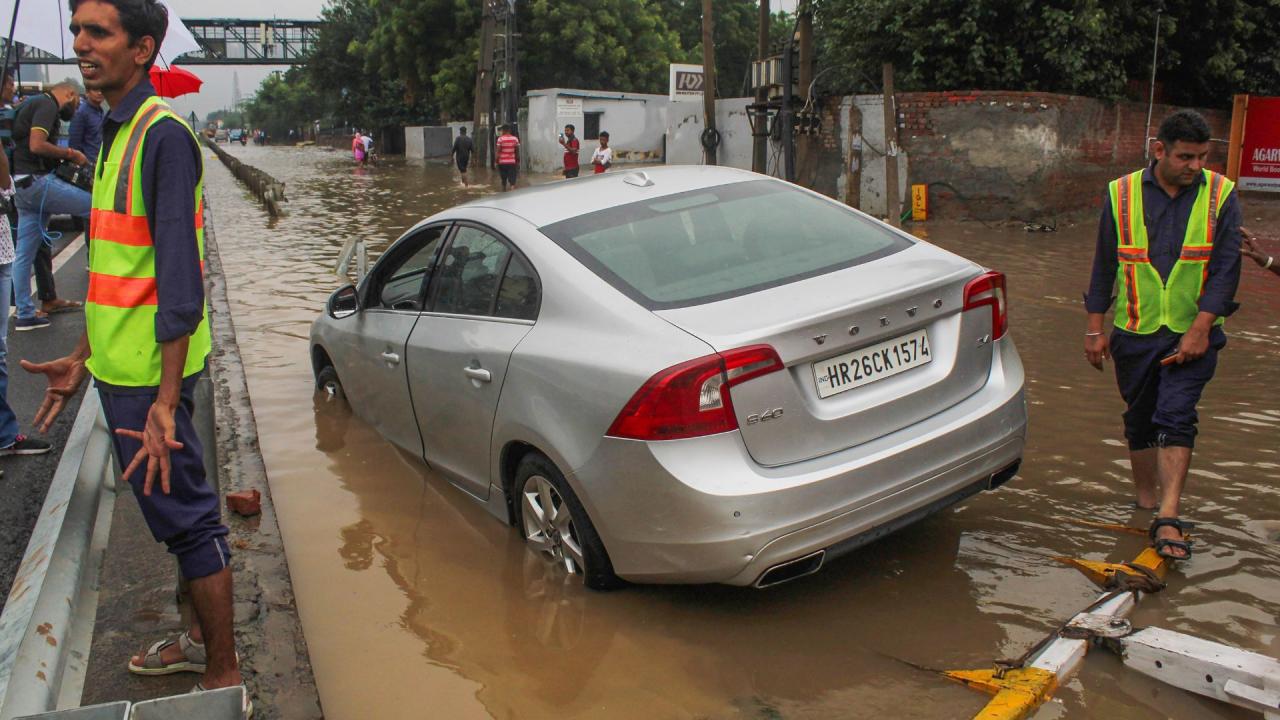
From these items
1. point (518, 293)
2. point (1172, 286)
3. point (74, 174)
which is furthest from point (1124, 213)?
point (74, 174)

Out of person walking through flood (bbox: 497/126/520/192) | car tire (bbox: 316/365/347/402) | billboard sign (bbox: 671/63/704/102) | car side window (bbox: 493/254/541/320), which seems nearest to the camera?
car side window (bbox: 493/254/541/320)

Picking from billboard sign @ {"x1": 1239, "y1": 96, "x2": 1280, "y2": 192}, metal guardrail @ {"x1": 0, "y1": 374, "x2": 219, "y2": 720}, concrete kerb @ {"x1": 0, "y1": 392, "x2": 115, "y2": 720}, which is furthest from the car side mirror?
billboard sign @ {"x1": 1239, "y1": 96, "x2": 1280, "y2": 192}

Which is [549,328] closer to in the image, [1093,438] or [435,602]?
[435,602]

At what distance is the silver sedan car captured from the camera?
11.4ft

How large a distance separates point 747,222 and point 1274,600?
2.40 metres

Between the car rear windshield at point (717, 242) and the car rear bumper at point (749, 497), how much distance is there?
604 millimetres

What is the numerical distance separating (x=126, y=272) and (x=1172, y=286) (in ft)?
12.5

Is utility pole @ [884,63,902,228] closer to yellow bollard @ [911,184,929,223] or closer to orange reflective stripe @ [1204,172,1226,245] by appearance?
yellow bollard @ [911,184,929,223]

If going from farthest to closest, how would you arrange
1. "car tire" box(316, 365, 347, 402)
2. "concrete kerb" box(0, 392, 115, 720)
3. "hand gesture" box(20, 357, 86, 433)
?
"car tire" box(316, 365, 347, 402) → "hand gesture" box(20, 357, 86, 433) → "concrete kerb" box(0, 392, 115, 720)

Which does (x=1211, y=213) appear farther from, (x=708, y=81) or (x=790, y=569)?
(x=708, y=81)

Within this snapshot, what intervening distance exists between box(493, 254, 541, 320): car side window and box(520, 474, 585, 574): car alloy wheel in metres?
0.64

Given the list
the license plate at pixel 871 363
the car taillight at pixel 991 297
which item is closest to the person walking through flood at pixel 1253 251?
the car taillight at pixel 991 297

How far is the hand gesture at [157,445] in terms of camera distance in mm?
2865

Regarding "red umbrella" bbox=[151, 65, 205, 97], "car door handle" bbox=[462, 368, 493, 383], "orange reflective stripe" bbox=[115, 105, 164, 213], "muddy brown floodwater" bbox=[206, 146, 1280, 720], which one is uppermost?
"red umbrella" bbox=[151, 65, 205, 97]
